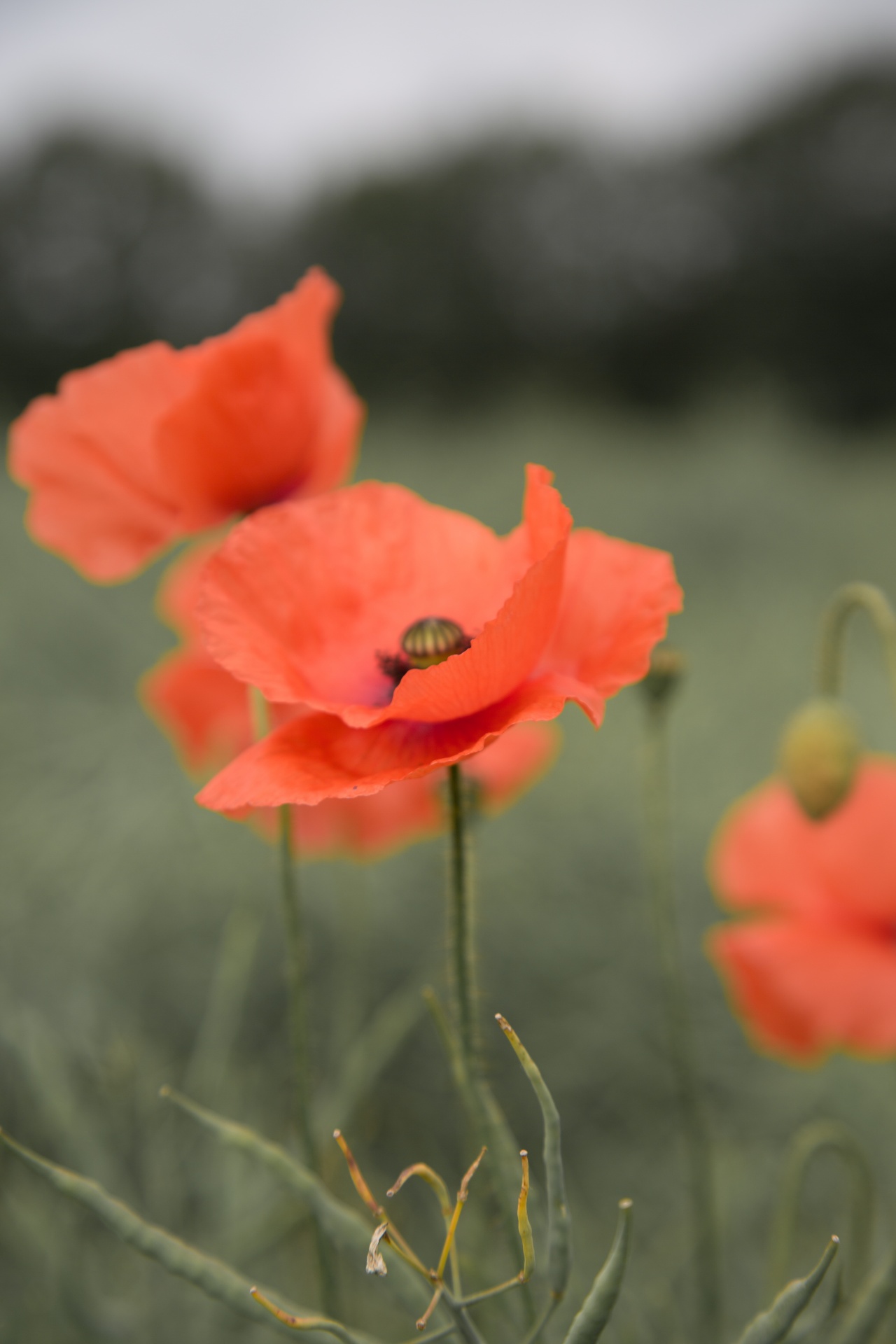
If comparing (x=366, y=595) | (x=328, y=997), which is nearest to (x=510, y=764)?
(x=366, y=595)

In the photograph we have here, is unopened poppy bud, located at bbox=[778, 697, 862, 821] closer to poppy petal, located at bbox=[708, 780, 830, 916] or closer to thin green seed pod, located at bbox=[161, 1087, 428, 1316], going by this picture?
poppy petal, located at bbox=[708, 780, 830, 916]

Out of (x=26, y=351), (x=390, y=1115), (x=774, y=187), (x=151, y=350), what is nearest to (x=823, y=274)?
(x=774, y=187)

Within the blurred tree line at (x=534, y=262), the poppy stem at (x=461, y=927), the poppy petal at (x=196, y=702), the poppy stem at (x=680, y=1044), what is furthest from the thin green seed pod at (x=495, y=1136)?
the blurred tree line at (x=534, y=262)

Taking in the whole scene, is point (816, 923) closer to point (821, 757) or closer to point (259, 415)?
point (821, 757)

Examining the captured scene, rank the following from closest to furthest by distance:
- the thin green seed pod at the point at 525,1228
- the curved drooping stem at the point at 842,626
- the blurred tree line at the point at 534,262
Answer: the thin green seed pod at the point at 525,1228
the curved drooping stem at the point at 842,626
the blurred tree line at the point at 534,262

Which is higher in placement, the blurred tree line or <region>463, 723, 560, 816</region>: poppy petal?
the blurred tree line

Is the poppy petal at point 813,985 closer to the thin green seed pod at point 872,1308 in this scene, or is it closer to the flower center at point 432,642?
the thin green seed pod at point 872,1308

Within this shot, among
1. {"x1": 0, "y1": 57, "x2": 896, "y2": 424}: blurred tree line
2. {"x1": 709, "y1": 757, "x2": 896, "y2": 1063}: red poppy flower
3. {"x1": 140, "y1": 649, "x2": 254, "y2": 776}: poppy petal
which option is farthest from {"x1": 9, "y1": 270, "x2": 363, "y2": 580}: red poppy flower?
{"x1": 0, "y1": 57, "x2": 896, "y2": 424}: blurred tree line
